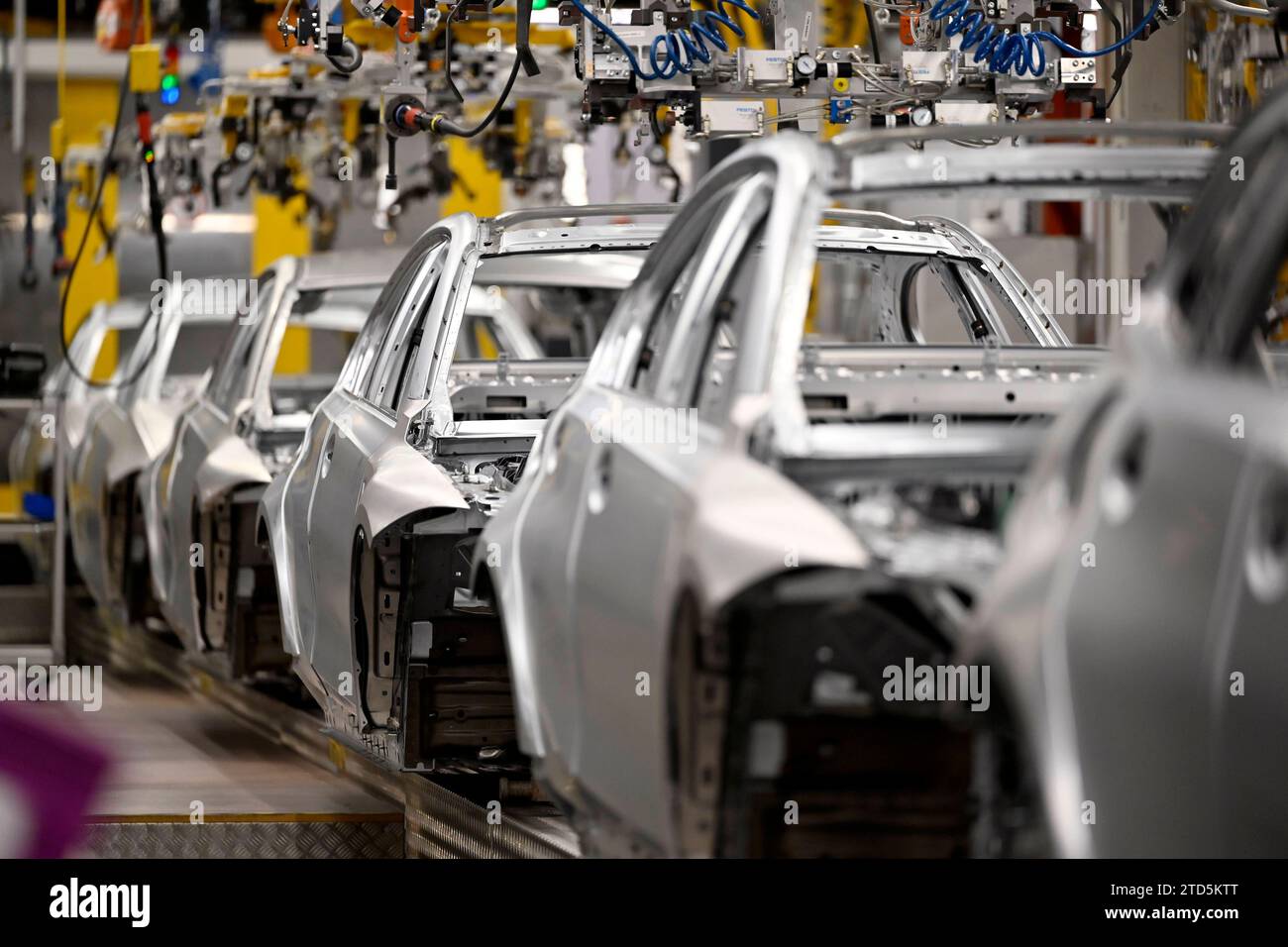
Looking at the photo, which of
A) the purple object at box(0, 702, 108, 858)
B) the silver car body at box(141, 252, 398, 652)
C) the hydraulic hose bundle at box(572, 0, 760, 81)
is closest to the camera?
the purple object at box(0, 702, 108, 858)

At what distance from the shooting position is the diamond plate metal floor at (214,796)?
5.46 meters

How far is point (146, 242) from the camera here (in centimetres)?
1819

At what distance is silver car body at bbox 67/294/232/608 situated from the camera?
9062 mm

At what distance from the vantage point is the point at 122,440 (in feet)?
30.3

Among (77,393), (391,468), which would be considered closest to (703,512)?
(391,468)

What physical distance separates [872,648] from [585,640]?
0.72m

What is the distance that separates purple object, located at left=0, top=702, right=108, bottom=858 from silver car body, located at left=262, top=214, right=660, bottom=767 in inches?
129

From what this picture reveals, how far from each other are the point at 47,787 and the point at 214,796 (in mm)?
4999

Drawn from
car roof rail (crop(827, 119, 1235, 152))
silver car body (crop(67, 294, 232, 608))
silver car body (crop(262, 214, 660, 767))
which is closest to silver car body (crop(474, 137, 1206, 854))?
car roof rail (crop(827, 119, 1235, 152))

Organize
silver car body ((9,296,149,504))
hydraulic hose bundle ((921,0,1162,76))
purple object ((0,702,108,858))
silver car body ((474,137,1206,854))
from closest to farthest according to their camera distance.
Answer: purple object ((0,702,108,858)) < silver car body ((474,137,1206,854)) < hydraulic hose bundle ((921,0,1162,76)) < silver car body ((9,296,149,504))

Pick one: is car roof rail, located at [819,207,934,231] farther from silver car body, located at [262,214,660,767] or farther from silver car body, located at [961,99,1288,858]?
silver car body, located at [961,99,1288,858]

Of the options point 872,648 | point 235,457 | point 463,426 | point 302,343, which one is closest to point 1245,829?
point 872,648

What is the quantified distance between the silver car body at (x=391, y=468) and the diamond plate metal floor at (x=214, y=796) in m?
0.29

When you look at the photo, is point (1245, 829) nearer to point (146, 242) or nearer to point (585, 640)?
point (585, 640)
